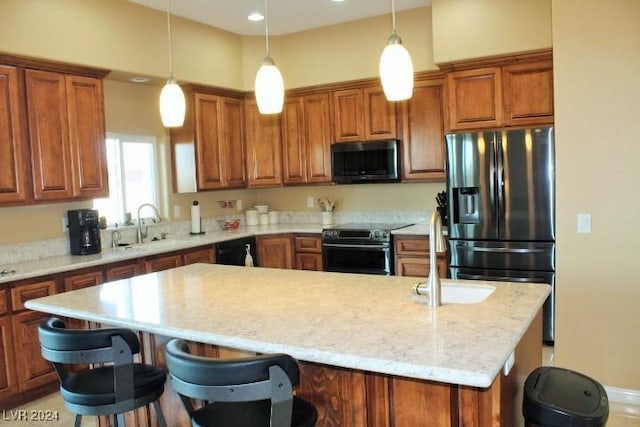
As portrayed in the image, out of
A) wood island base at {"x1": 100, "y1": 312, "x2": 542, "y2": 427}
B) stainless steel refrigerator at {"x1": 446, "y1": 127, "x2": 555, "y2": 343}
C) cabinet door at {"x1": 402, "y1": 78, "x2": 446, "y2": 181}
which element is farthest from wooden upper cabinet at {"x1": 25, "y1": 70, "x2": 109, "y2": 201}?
stainless steel refrigerator at {"x1": 446, "y1": 127, "x2": 555, "y2": 343}

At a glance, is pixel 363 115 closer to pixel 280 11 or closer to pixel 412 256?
pixel 280 11

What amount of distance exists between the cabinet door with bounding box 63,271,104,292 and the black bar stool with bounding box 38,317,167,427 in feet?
5.39

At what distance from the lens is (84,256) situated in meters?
3.93

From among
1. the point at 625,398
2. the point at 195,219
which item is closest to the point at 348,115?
the point at 195,219

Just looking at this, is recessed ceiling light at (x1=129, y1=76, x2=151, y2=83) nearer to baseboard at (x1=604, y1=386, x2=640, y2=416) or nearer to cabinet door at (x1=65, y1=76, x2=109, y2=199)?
cabinet door at (x1=65, y1=76, x2=109, y2=199)

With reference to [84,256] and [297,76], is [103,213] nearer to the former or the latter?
[84,256]

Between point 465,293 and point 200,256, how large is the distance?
2.80 meters

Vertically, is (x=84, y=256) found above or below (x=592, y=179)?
below

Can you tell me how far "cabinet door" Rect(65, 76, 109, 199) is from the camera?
3.88 meters

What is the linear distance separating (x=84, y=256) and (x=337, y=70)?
9.42 feet

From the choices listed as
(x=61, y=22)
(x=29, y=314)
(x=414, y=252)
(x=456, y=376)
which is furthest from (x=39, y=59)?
(x=456, y=376)

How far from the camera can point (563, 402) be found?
1.74 m

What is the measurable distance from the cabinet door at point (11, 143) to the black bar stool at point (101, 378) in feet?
6.26

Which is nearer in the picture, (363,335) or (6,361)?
(363,335)
